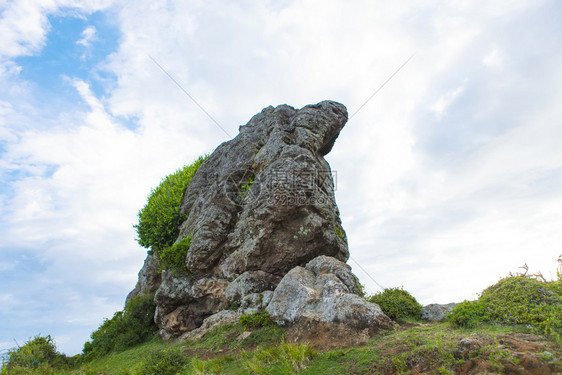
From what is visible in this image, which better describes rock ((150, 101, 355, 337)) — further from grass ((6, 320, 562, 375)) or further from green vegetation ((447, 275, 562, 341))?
green vegetation ((447, 275, 562, 341))

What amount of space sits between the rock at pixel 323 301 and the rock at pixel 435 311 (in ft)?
10.4

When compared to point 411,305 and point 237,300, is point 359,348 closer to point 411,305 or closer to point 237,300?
point 411,305

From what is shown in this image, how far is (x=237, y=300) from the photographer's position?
1434cm

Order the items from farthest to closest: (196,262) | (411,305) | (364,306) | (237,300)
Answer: (196,262), (237,300), (411,305), (364,306)

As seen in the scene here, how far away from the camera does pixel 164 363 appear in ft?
33.8

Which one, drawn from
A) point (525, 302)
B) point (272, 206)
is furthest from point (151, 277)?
point (525, 302)

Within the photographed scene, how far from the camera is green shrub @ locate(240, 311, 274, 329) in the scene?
11.9 m

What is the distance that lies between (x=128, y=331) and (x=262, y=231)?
1039cm

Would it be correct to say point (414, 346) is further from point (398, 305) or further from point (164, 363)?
point (164, 363)

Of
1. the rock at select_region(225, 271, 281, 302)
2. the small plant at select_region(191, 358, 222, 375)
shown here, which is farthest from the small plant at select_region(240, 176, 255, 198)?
the small plant at select_region(191, 358, 222, 375)

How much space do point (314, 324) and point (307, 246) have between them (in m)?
4.80

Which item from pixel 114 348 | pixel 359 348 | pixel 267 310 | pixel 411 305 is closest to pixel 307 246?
pixel 267 310

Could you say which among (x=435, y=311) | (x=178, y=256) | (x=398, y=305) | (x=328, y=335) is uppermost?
(x=178, y=256)

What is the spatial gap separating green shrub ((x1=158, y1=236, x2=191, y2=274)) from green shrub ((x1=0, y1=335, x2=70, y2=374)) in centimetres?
643
